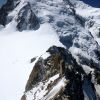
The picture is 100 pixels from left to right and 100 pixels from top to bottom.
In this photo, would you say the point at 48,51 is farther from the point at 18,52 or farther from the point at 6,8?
the point at 6,8

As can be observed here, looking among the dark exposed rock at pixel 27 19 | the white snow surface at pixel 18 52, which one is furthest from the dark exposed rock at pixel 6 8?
the dark exposed rock at pixel 27 19

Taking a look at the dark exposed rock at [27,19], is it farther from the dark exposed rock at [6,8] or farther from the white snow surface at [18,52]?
the dark exposed rock at [6,8]

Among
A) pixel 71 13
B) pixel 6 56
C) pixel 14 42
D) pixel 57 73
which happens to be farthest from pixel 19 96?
pixel 71 13

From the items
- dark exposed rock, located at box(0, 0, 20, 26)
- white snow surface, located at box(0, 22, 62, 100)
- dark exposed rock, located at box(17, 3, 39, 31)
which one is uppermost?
white snow surface, located at box(0, 22, 62, 100)

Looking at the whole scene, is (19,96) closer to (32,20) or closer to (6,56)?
(6,56)

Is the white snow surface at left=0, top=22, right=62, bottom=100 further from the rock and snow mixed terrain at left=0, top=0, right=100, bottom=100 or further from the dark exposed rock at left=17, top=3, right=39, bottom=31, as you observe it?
the dark exposed rock at left=17, top=3, right=39, bottom=31

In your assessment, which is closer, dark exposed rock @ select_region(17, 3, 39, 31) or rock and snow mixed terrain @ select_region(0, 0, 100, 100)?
rock and snow mixed terrain @ select_region(0, 0, 100, 100)

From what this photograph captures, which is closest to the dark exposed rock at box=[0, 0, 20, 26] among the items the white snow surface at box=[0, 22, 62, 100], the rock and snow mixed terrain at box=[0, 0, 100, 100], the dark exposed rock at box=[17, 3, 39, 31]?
the rock and snow mixed terrain at box=[0, 0, 100, 100]

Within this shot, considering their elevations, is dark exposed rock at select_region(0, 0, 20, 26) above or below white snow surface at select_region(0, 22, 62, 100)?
below
